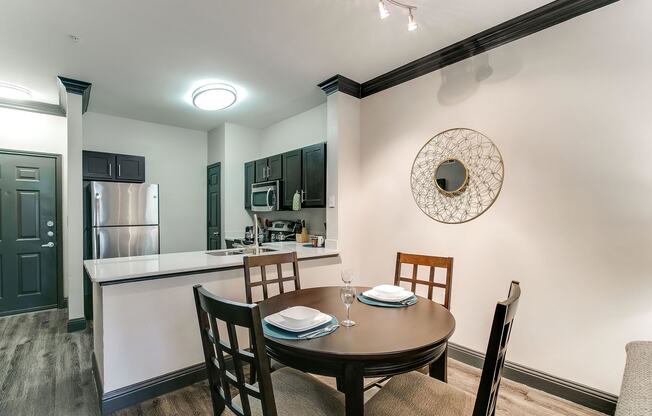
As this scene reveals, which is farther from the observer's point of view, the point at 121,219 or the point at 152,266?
the point at 121,219

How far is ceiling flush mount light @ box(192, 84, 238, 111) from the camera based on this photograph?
10.9 feet

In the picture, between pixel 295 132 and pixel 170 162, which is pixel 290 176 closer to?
pixel 295 132

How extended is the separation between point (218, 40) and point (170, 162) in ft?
9.78

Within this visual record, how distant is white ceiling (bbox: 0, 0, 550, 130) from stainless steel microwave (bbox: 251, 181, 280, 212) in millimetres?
1201

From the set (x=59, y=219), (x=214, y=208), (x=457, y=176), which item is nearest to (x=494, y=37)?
(x=457, y=176)

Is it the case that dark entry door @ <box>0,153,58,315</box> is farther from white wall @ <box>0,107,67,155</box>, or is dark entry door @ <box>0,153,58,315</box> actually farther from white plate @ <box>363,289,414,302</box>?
white plate @ <box>363,289,414,302</box>

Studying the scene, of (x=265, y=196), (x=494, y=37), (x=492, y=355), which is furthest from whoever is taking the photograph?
(x=265, y=196)

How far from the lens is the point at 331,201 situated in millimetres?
3447

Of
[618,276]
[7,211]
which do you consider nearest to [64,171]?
[7,211]

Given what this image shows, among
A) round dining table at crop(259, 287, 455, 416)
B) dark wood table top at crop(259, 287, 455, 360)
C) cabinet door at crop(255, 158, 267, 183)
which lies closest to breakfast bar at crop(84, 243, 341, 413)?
dark wood table top at crop(259, 287, 455, 360)

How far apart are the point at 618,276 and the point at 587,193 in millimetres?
536

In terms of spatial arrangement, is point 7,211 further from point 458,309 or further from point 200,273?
point 458,309

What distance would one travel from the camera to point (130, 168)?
4.43m

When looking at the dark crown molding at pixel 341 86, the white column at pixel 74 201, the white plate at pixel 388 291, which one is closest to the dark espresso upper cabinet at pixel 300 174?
the dark crown molding at pixel 341 86
